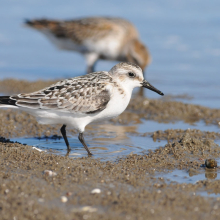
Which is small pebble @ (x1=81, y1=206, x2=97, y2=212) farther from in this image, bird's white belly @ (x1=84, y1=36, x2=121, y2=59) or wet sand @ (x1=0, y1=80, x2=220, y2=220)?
bird's white belly @ (x1=84, y1=36, x2=121, y2=59)

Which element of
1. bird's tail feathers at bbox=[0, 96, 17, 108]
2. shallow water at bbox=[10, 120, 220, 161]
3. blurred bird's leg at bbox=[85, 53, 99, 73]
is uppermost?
bird's tail feathers at bbox=[0, 96, 17, 108]

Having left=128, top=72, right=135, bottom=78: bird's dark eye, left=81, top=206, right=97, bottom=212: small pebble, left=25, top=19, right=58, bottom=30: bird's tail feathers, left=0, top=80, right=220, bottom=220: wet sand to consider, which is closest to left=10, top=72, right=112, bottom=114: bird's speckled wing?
left=128, top=72, right=135, bottom=78: bird's dark eye

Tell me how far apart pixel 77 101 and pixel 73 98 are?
0.08 meters

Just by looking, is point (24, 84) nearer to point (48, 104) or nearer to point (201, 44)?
point (48, 104)

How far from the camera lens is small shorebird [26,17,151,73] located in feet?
44.5

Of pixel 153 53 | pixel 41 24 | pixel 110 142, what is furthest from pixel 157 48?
pixel 110 142

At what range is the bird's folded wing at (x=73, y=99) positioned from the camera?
21.3ft

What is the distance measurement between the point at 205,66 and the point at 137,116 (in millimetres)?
6242

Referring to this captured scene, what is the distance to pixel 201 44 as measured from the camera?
16453 mm

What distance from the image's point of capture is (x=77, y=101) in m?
6.55

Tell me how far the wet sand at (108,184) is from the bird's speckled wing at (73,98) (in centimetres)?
72

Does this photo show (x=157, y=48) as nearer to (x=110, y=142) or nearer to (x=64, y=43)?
(x=64, y=43)

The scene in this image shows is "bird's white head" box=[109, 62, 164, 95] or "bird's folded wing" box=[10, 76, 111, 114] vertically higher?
"bird's white head" box=[109, 62, 164, 95]

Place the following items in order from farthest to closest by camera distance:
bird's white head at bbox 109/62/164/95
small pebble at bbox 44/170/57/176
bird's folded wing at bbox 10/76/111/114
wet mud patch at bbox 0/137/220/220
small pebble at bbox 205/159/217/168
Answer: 1. bird's white head at bbox 109/62/164/95
2. bird's folded wing at bbox 10/76/111/114
3. small pebble at bbox 205/159/217/168
4. small pebble at bbox 44/170/57/176
5. wet mud patch at bbox 0/137/220/220
